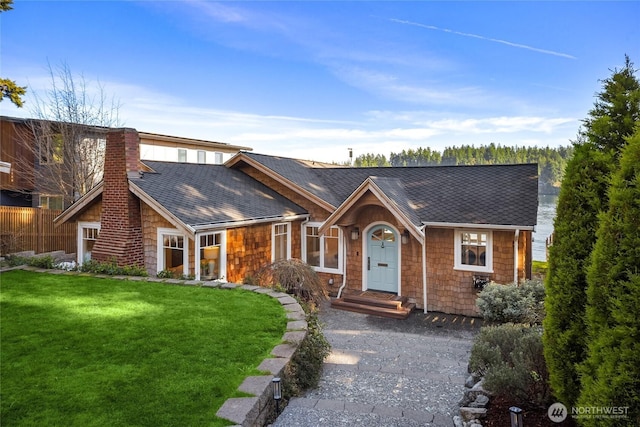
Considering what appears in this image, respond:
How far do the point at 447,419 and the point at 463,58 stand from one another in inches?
752

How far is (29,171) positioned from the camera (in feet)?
81.6

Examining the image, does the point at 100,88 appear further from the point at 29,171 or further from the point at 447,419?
the point at 447,419

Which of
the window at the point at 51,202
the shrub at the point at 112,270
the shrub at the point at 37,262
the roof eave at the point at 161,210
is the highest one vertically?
the window at the point at 51,202

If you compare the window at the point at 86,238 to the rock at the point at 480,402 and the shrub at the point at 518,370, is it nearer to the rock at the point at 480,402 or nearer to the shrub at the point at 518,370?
the shrub at the point at 518,370

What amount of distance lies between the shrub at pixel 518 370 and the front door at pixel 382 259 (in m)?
8.06

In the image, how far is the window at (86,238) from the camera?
45.1 ft

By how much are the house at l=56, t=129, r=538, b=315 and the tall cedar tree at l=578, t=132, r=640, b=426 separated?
8671 millimetres

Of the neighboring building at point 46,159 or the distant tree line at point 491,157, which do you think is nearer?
the neighboring building at point 46,159

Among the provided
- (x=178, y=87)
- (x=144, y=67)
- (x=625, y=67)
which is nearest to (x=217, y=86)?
(x=178, y=87)

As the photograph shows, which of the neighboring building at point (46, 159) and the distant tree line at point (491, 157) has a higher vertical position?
the distant tree line at point (491, 157)

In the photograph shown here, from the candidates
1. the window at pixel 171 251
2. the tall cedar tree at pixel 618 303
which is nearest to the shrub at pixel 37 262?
the window at pixel 171 251

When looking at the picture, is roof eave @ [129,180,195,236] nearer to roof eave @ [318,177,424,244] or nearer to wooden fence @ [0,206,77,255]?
roof eave @ [318,177,424,244]

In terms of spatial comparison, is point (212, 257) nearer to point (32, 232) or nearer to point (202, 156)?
point (32, 232)

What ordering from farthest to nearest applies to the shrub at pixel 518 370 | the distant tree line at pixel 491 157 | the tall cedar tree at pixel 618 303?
the distant tree line at pixel 491 157 → the shrub at pixel 518 370 → the tall cedar tree at pixel 618 303
